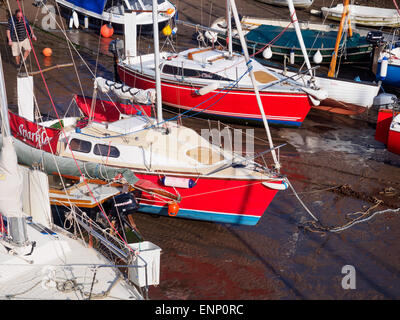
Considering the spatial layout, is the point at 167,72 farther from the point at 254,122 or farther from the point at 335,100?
the point at 335,100

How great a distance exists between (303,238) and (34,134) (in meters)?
6.87

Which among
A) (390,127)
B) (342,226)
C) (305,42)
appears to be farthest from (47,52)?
(342,226)

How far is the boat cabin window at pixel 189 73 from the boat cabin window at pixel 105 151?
6053mm

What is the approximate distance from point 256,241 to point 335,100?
29.5ft

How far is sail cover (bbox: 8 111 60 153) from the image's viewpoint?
1361 centimetres

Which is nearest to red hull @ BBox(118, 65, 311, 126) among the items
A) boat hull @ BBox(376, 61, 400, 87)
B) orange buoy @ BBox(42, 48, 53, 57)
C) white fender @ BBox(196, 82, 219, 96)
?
white fender @ BBox(196, 82, 219, 96)

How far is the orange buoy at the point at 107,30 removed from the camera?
26.1 m

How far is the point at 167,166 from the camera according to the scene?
12.9 m

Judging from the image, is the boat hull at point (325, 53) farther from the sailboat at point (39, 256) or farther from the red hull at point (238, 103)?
the sailboat at point (39, 256)

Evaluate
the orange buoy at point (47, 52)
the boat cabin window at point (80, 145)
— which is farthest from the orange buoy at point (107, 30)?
the boat cabin window at point (80, 145)

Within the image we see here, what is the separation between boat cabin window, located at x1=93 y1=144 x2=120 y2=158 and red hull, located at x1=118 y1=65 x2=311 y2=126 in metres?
4.95

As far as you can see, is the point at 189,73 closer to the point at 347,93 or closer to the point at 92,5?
the point at 347,93

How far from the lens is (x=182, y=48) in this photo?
83.0 ft
